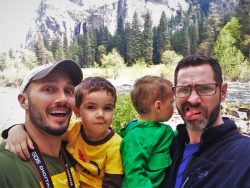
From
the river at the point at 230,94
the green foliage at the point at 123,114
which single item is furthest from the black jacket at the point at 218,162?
the river at the point at 230,94

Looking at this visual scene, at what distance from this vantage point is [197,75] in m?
1.92

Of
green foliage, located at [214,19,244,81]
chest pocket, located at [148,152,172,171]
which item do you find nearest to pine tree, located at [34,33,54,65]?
green foliage, located at [214,19,244,81]

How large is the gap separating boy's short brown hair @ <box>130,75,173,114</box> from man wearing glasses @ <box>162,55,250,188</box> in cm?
20

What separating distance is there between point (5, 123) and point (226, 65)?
46.2ft

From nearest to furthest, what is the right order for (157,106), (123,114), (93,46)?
(157,106) → (123,114) → (93,46)

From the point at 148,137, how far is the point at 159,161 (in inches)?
5.8

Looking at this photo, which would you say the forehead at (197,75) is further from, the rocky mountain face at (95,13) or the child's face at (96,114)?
the rocky mountain face at (95,13)

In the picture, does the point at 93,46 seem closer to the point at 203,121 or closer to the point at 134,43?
the point at 134,43

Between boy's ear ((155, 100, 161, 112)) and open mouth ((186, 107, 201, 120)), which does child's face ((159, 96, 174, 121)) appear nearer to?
boy's ear ((155, 100, 161, 112))

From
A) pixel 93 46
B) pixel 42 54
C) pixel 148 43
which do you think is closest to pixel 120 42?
pixel 93 46

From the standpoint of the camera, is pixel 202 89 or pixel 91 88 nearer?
pixel 202 89

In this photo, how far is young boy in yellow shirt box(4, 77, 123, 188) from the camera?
74.1 inches

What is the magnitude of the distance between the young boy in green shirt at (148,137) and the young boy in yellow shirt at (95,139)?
0.07 metres

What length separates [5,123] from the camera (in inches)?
321
